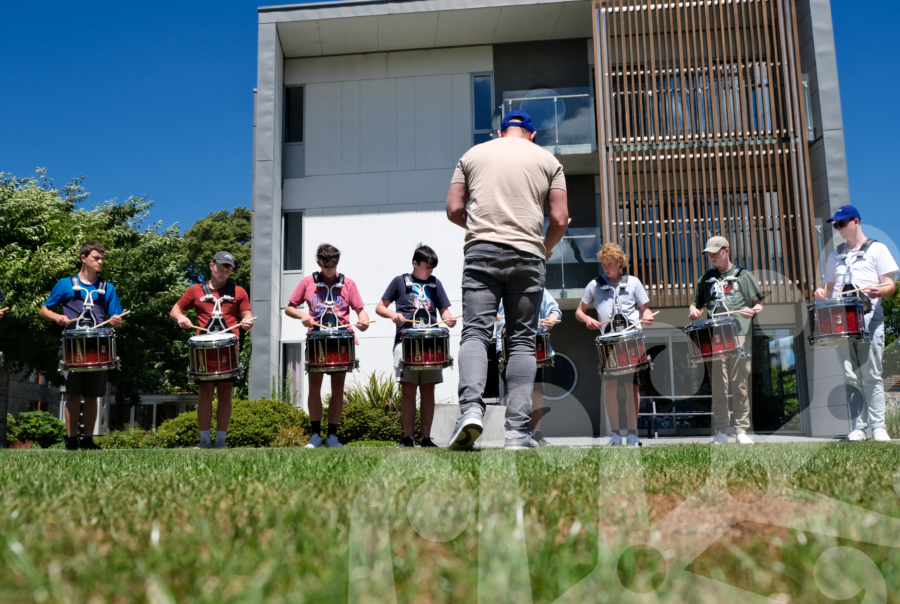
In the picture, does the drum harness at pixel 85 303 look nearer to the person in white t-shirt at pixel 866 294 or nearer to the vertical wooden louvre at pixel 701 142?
the person in white t-shirt at pixel 866 294

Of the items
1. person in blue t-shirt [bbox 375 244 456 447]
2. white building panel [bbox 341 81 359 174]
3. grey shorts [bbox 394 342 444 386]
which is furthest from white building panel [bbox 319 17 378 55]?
grey shorts [bbox 394 342 444 386]

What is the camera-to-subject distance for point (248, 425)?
12422 mm

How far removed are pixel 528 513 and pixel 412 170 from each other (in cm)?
1581

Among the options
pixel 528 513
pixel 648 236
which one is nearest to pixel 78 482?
pixel 528 513

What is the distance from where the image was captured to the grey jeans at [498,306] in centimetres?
441

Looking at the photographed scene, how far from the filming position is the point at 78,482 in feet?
8.56

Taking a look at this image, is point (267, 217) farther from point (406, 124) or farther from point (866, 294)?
point (866, 294)

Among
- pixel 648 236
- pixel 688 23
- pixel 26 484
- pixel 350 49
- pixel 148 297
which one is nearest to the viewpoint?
pixel 26 484

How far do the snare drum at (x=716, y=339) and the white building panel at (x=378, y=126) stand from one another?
1110 centimetres

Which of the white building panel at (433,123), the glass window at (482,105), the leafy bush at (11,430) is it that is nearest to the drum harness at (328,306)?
the white building panel at (433,123)

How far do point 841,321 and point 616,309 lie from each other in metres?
2.05

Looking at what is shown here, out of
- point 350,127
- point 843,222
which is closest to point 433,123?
point 350,127

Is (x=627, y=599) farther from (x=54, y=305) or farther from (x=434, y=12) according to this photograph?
(x=434, y=12)

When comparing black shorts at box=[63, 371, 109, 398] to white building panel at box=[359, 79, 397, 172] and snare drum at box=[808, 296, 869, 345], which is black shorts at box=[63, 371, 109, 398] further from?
white building panel at box=[359, 79, 397, 172]
